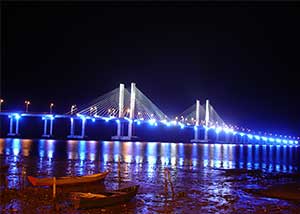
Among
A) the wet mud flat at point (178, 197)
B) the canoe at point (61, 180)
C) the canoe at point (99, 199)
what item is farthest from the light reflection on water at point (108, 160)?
the canoe at point (99, 199)

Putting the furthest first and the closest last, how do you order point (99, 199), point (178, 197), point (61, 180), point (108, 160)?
point (108, 160)
point (61, 180)
point (178, 197)
point (99, 199)

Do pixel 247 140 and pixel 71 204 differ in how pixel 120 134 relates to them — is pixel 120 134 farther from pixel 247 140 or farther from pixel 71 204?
pixel 71 204

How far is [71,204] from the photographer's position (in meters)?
15.6

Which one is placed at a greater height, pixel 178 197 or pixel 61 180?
pixel 61 180

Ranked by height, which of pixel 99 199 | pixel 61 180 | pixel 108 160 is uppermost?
pixel 61 180

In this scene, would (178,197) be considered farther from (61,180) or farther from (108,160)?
(108,160)

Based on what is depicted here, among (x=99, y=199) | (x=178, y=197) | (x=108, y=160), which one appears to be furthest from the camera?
(x=108, y=160)

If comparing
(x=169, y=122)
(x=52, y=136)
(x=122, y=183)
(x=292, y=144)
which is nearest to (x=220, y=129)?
(x=169, y=122)

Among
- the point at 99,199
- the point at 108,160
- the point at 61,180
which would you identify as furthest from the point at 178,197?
the point at 108,160

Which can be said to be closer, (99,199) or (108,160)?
(99,199)

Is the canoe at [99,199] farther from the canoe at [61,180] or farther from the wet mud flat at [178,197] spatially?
the canoe at [61,180]

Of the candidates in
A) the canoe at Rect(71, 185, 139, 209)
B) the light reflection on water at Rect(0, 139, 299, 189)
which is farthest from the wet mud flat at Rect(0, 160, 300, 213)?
the light reflection on water at Rect(0, 139, 299, 189)

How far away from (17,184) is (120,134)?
88768 millimetres

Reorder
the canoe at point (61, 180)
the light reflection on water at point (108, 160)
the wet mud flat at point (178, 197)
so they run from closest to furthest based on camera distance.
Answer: the wet mud flat at point (178, 197) < the canoe at point (61, 180) < the light reflection on water at point (108, 160)
